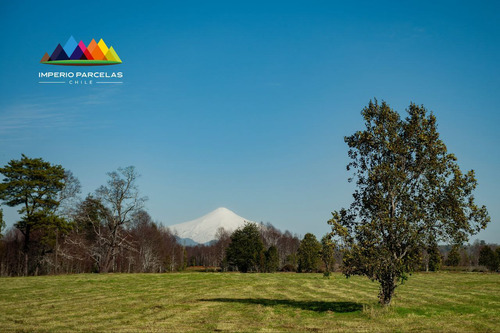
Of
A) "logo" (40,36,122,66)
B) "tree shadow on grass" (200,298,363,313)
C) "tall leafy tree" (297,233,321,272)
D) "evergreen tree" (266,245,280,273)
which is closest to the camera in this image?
"tree shadow on grass" (200,298,363,313)

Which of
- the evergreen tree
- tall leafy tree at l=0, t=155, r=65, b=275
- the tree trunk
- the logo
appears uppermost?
the logo

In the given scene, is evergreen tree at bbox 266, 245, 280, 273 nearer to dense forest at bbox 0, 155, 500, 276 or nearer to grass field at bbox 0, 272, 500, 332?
dense forest at bbox 0, 155, 500, 276

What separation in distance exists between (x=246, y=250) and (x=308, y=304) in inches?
2078

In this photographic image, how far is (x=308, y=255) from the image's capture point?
7606 cm

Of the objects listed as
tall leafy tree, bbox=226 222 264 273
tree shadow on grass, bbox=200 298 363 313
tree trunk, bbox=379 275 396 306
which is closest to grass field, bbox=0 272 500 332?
tree shadow on grass, bbox=200 298 363 313

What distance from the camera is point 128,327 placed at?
17047mm

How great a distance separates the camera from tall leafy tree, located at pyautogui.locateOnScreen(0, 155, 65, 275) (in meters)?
50.8

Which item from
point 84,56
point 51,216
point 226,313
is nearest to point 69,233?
point 51,216

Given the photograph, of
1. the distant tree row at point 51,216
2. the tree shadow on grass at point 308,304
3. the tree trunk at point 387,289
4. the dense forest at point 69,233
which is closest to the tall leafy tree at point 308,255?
the dense forest at point 69,233

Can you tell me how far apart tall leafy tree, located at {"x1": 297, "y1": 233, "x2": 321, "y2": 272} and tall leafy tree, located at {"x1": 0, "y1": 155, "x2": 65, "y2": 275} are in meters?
44.8

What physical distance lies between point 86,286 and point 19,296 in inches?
304

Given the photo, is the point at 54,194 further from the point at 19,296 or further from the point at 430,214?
the point at 430,214

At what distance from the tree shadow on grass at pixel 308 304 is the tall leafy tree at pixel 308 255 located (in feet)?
166

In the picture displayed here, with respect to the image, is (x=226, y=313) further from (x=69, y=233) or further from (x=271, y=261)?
(x=271, y=261)
